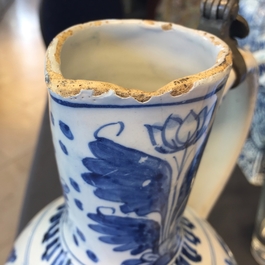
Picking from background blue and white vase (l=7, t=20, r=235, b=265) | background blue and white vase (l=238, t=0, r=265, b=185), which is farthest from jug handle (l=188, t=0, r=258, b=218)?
background blue and white vase (l=238, t=0, r=265, b=185)

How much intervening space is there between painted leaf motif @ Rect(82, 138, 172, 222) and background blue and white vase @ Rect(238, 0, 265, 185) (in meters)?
0.28

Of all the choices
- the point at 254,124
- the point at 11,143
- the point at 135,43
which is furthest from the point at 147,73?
the point at 11,143

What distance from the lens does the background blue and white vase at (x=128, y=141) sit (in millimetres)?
187

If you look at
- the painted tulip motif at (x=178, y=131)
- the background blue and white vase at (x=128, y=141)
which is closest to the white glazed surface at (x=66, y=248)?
the background blue and white vase at (x=128, y=141)

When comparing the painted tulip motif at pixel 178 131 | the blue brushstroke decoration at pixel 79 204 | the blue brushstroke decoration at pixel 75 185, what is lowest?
the blue brushstroke decoration at pixel 79 204

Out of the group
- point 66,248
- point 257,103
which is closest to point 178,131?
point 66,248

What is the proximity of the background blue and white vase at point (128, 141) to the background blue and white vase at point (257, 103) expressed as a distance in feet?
0.65

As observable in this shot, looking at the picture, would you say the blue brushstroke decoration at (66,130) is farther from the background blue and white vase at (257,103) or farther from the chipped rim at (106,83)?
the background blue and white vase at (257,103)

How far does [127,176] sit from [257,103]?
308 mm

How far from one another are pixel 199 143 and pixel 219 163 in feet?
0.36

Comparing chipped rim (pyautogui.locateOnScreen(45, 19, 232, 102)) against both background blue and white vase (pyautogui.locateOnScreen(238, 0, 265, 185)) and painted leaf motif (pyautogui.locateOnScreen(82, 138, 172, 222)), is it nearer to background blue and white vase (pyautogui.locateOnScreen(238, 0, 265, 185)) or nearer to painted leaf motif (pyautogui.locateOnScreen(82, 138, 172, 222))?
painted leaf motif (pyautogui.locateOnScreen(82, 138, 172, 222))

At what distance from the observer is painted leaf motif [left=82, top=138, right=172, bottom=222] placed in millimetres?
198

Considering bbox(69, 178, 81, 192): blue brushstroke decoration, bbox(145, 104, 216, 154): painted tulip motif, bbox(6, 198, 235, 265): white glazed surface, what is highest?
bbox(145, 104, 216, 154): painted tulip motif

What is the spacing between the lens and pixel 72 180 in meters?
0.22
